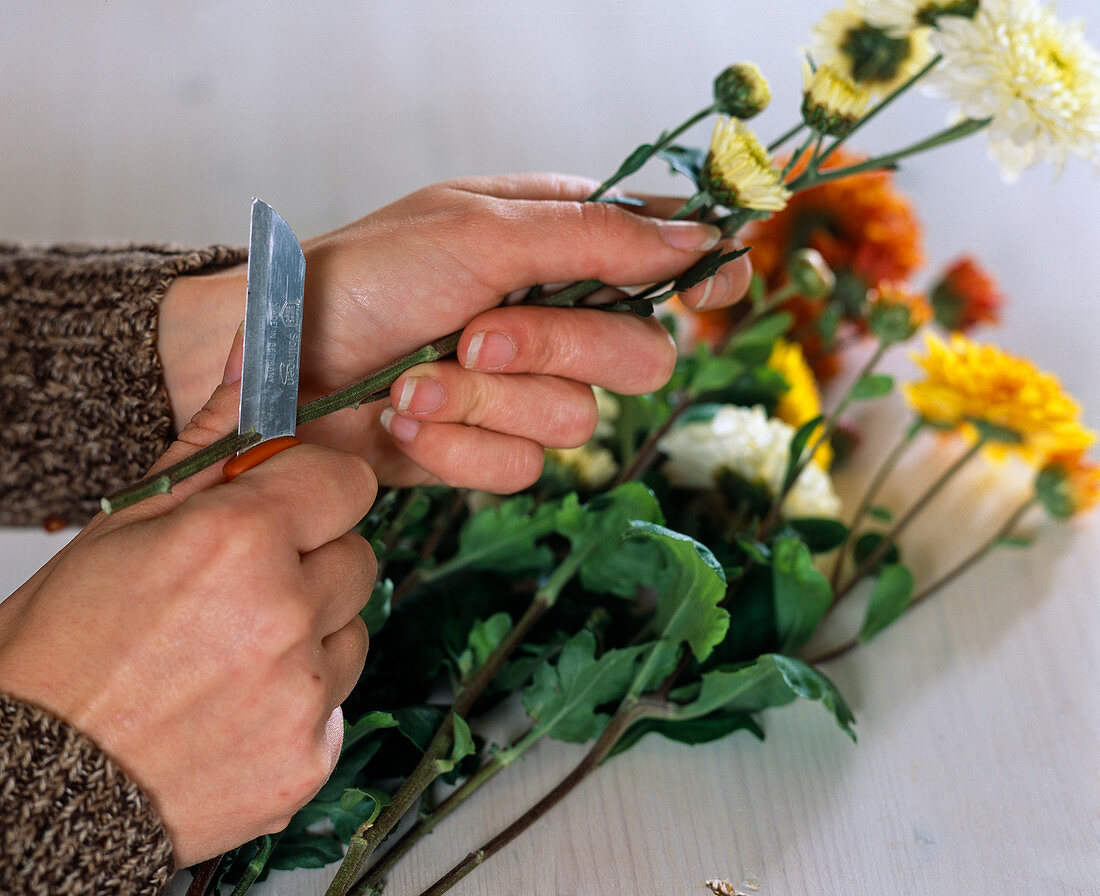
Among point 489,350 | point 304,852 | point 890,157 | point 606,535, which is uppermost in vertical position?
point 890,157

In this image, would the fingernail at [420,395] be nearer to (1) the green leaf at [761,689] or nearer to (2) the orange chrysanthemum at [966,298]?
(1) the green leaf at [761,689]

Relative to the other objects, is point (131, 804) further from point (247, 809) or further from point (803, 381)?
point (803, 381)

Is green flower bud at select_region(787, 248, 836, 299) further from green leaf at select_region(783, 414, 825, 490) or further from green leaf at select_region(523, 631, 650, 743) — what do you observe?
green leaf at select_region(523, 631, 650, 743)

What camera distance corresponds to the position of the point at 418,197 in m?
0.55

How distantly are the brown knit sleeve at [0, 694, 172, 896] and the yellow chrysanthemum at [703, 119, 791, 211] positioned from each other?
36 cm

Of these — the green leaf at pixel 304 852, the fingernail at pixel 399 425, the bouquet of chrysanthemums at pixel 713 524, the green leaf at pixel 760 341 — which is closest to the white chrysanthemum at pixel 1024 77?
the bouquet of chrysanthemums at pixel 713 524

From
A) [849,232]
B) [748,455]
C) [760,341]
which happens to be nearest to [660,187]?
[849,232]

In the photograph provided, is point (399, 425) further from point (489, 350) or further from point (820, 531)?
point (820, 531)

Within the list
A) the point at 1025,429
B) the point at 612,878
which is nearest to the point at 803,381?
the point at 1025,429

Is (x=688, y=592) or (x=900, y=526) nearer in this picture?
(x=688, y=592)

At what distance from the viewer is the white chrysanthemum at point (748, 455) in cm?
65

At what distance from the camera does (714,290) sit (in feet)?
1.80

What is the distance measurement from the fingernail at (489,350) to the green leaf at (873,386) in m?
0.27

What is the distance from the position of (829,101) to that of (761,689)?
0.30 metres
